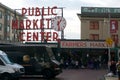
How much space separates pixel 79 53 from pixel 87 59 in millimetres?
1751

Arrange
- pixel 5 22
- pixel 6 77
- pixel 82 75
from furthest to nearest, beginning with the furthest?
pixel 5 22 < pixel 82 75 < pixel 6 77

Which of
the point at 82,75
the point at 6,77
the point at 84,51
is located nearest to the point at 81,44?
the point at 84,51

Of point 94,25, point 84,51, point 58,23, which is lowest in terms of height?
point 84,51

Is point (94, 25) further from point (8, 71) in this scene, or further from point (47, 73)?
point (8, 71)

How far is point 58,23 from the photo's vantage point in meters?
63.1

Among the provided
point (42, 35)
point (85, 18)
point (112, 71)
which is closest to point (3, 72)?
point (112, 71)

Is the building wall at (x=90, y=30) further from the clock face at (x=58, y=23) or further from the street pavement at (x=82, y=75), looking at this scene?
the street pavement at (x=82, y=75)

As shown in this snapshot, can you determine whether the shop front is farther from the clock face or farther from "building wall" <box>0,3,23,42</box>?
"building wall" <box>0,3,23,42</box>

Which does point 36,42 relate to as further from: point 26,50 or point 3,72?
point 3,72

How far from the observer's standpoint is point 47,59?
35531 mm

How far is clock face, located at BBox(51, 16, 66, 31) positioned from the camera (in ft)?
207

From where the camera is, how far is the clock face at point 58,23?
207ft

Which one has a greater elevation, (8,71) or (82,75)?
(8,71)

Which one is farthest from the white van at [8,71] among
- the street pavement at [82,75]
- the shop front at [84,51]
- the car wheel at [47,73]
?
the shop front at [84,51]
